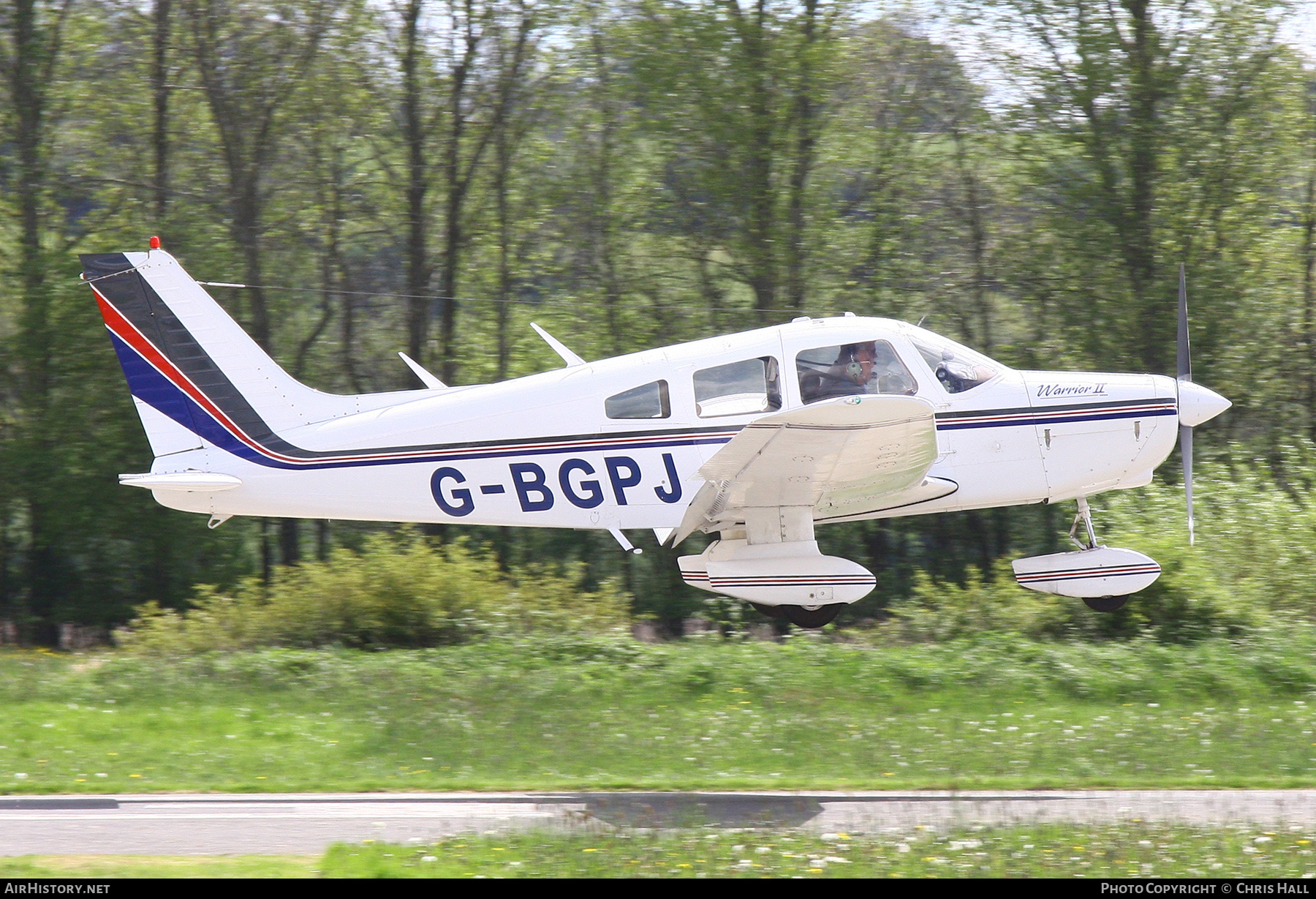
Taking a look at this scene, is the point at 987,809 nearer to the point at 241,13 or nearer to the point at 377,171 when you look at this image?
the point at 377,171

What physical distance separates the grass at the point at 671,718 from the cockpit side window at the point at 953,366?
2063 mm

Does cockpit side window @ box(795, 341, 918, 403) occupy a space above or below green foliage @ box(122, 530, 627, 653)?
above

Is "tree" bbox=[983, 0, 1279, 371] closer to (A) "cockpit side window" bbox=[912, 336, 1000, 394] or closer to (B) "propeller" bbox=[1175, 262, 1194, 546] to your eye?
(B) "propeller" bbox=[1175, 262, 1194, 546]

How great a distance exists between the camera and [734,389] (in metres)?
8.34

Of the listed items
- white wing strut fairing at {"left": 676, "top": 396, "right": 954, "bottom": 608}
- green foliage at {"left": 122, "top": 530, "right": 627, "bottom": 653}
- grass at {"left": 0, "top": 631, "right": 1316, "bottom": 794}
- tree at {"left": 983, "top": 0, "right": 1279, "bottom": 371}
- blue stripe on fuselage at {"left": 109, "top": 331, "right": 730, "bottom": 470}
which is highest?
tree at {"left": 983, "top": 0, "right": 1279, "bottom": 371}

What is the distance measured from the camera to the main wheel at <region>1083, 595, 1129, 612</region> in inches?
351

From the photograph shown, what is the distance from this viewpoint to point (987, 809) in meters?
5.93

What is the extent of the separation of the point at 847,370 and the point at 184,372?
5.02 metres

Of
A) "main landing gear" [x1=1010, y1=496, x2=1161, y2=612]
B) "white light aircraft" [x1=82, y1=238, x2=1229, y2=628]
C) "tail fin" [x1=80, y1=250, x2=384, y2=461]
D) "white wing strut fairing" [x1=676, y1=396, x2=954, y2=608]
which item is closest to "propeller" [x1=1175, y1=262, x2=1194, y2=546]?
"white light aircraft" [x1=82, y1=238, x2=1229, y2=628]

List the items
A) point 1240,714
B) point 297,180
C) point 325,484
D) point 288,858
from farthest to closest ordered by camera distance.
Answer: point 297,180, point 325,484, point 1240,714, point 288,858

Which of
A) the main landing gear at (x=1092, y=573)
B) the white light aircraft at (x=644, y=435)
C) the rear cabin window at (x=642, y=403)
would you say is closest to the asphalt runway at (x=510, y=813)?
the white light aircraft at (x=644, y=435)

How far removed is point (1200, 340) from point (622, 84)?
7.27 meters

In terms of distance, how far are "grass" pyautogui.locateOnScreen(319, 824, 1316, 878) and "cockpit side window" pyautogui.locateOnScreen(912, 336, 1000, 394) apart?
3.86 m

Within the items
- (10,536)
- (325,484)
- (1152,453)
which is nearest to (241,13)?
(10,536)
